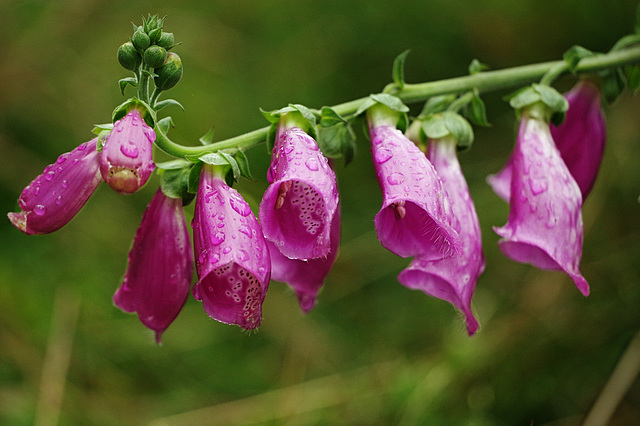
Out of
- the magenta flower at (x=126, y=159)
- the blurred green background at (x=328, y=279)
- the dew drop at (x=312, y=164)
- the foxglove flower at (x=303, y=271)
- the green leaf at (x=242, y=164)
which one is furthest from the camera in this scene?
the blurred green background at (x=328, y=279)

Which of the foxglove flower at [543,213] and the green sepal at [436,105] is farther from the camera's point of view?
the green sepal at [436,105]

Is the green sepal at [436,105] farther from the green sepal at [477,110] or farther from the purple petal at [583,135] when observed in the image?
the purple petal at [583,135]

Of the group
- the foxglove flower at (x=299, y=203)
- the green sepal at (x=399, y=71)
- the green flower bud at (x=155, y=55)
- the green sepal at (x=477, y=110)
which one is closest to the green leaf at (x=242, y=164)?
the foxglove flower at (x=299, y=203)

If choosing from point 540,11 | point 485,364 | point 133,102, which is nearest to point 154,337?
point 133,102

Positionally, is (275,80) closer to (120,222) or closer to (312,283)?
(120,222)

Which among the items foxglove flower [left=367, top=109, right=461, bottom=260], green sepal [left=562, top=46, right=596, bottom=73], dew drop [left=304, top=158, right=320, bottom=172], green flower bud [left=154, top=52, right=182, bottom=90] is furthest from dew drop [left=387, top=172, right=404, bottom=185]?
green sepal [left=562, top=46, right=596, bottom=73]

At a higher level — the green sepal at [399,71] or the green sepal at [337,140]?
the green sepal at [399,71]

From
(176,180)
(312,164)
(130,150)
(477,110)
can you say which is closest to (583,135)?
(477,110)

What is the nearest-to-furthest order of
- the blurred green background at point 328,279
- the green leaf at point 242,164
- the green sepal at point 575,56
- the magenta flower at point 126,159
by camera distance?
the magenta flower at point 126,159 → the green leaf at point 242,164 → the green sepal at point 575,56 → the blurred green background at point 328,279
